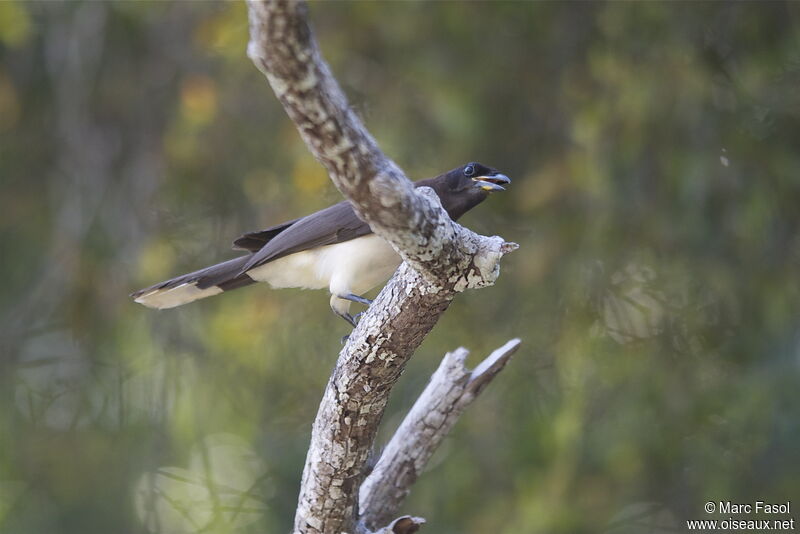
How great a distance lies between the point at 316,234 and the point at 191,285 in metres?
0.71

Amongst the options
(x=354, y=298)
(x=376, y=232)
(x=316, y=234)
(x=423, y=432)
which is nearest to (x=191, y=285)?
(x=316, y=234)

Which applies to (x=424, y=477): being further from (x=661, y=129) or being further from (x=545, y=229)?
(x=661, y=129)

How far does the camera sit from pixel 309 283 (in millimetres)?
4633

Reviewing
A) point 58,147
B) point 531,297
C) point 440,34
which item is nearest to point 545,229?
point 531,297

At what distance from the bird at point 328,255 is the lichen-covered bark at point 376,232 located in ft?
3.13

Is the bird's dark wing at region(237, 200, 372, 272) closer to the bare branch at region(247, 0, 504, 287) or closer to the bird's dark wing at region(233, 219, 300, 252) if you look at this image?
the bird's dark wing at region(233, 219, 300, 252)

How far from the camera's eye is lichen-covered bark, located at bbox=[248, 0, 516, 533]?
1.92 m

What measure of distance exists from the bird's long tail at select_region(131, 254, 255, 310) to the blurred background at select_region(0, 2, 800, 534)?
1712 mm

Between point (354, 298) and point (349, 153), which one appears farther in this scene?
point (354, 298)

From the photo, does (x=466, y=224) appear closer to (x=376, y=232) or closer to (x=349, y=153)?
(x=376, y=232)

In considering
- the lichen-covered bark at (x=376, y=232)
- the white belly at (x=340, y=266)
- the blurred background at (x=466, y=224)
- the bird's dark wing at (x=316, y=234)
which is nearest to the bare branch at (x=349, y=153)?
the lichen-covered bark at (x=376, y=232)

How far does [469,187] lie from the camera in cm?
400

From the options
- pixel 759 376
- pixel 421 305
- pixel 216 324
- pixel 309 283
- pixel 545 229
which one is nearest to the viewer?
pixel 421 305

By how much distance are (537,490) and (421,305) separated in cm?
286
